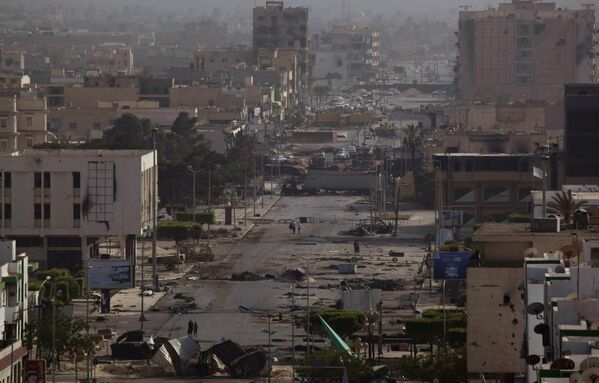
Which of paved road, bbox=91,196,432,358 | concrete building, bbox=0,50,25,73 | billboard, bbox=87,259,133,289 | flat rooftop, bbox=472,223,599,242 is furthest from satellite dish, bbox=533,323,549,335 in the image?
concrete building, bbox=0,50,25,73

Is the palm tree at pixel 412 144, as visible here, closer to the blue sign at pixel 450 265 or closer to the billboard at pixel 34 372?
the blue sign at pixel 450 265

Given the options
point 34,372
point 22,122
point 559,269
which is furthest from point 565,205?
point 22,122

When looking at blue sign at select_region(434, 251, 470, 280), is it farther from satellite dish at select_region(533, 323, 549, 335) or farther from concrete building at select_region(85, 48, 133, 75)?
concrete building at select_region(85, 48, 133, 75)

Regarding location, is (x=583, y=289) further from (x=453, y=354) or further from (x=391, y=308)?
(x=391, y=308)

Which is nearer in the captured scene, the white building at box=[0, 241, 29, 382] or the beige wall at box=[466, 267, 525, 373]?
the beige wall at box=[466, 267, 525, 373]

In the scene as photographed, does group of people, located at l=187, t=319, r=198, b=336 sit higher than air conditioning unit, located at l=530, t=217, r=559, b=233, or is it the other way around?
air conditioning unit, located at l=530, t=217, r=559, b=233
